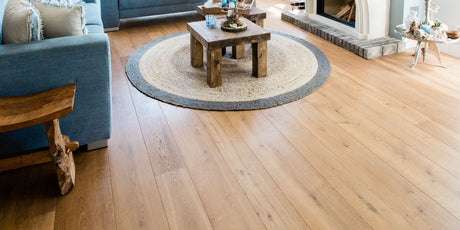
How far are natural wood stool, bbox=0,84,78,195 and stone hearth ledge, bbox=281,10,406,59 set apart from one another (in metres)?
2.76

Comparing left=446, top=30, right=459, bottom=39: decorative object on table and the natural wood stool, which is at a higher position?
left=446, top=30, right=459, bottom=39: decorative object on table

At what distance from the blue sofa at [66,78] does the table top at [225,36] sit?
99cm

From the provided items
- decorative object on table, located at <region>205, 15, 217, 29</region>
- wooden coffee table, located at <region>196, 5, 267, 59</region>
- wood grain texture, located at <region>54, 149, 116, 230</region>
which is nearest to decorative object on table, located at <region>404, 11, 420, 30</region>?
wooden coffee table, located at <region>196, 5, 267, 59</region>

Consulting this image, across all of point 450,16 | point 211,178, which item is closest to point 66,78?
point 211,178

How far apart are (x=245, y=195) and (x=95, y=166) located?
913 millimetres

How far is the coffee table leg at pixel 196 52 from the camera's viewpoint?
339 cm

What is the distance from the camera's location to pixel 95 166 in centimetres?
219

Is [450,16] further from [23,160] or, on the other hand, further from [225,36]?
[23,160]

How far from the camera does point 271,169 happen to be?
2.13 m

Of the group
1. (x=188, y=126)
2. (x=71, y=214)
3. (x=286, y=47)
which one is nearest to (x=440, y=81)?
(x=286, y=47)

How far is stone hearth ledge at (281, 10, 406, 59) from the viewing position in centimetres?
364

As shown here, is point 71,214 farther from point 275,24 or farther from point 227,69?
point 275,24

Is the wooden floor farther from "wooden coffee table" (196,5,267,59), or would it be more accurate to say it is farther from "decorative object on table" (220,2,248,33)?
"wooden coffee table" (196,5,267,59)

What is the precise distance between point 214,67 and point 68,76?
4.10ft
